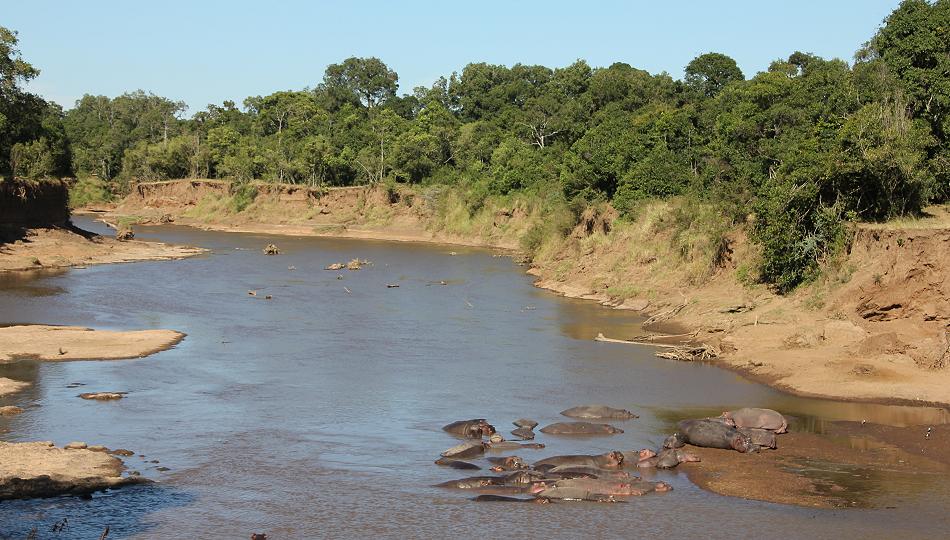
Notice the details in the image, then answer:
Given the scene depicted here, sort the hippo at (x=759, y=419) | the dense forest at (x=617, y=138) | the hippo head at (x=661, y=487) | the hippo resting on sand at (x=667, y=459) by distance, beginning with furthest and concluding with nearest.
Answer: the dense forest at (x=617, y=138), the hippo at (x=759, y=419), the hippo resting on sand at (x=667, y=459), the hippo head at (x=661, y=487)

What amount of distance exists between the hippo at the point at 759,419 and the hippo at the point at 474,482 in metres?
6.39

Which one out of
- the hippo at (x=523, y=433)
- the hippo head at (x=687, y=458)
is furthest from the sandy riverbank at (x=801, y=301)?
the hippo at (x=523, y=433)

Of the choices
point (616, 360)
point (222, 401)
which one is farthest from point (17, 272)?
point (616, 360)

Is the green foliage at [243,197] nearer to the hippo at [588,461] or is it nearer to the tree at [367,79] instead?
the tree at [367,79]

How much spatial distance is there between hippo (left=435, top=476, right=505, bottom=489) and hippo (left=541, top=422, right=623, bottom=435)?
3806mm

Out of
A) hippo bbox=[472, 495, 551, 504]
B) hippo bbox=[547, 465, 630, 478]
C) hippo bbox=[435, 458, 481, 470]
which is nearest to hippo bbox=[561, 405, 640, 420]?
hippo bbox=[547, 465, 630, 478]

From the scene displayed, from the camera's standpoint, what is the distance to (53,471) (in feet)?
60.5

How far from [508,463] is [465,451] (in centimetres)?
111

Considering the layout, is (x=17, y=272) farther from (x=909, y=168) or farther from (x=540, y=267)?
(x=909, y=168)

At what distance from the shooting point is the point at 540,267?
5444cm

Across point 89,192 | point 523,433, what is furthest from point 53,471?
point 89,192

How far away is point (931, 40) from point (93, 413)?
106 ft

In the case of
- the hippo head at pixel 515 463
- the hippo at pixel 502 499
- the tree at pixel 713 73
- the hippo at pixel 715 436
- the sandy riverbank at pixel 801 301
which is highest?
the tree at pixel 713 73

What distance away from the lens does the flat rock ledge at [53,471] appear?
58.2 ft
